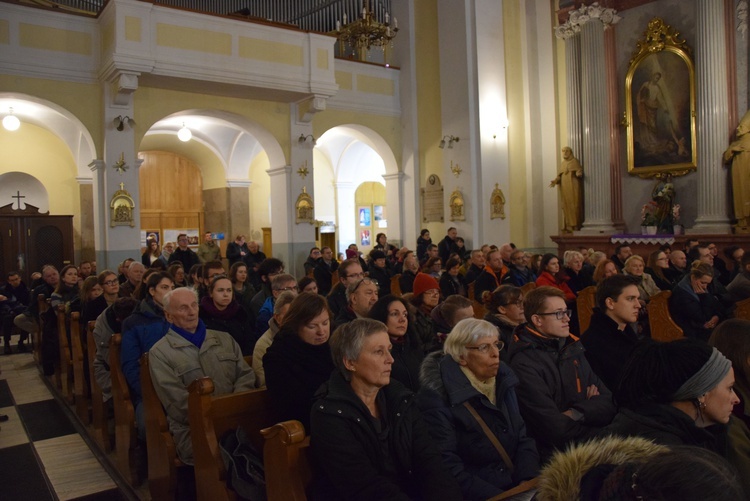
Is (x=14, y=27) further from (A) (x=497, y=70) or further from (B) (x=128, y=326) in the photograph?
(A) (x=497, y=70)

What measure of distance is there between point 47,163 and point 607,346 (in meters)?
13.5

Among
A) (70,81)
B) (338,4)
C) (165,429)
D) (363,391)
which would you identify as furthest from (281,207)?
(363,391)

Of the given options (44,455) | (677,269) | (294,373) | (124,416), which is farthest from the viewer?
(677,269)

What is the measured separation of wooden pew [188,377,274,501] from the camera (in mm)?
2773

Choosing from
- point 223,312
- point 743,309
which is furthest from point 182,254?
point 743,309

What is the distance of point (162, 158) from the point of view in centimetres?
1658

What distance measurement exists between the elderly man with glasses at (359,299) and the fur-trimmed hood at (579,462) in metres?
2.88

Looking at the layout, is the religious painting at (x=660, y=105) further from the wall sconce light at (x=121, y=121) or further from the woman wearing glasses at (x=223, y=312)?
the woman wearing glasses at (x=223, y=312)

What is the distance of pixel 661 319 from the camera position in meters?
5.44

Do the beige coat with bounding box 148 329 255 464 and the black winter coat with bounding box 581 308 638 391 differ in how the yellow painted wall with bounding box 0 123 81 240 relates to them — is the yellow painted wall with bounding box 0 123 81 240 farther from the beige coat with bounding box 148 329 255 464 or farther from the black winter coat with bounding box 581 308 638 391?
the black winter coat with bounding box 581 308 638 391

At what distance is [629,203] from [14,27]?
11.7m

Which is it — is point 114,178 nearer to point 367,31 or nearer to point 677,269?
point 367,31

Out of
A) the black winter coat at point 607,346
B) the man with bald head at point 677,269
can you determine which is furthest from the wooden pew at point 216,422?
the man with bald head at point 677,269

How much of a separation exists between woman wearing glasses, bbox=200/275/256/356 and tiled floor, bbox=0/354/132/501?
1.18 m
